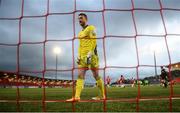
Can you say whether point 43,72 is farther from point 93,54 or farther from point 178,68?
point 178,68

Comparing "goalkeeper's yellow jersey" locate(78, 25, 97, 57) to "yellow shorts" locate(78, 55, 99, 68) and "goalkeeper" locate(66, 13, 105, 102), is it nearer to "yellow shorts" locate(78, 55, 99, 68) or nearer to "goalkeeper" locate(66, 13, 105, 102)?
"goalkeeper" locate(66, 13, 105, 102)

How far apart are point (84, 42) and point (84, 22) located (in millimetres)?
413

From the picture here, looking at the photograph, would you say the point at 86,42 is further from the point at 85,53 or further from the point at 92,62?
the point at 92,62

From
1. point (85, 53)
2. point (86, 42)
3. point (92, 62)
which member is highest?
point (86, 42)

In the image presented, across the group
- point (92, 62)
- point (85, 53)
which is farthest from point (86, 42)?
point (92, 62)

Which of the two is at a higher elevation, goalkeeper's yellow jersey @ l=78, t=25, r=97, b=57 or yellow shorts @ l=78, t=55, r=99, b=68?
goalkeeper's yellow jersey @ l=78, t=25, r=97, b=57

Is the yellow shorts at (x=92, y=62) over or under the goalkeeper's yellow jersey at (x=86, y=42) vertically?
under

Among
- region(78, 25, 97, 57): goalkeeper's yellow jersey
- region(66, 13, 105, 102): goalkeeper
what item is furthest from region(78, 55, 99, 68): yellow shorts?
region(78, 25, 97, 57): goalkeeper's yellow jersey

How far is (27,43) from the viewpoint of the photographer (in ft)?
15.8

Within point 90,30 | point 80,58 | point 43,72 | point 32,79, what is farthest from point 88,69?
point 32,79

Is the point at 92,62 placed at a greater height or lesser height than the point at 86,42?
lesser

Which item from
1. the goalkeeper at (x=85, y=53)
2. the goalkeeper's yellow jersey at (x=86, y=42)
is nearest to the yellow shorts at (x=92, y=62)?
the goalkeeper at (x=85, y=53)

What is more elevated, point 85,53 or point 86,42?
point 86,42

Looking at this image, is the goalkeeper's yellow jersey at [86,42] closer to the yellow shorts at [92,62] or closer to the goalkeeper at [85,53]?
the goalkeeper at [85,53]
